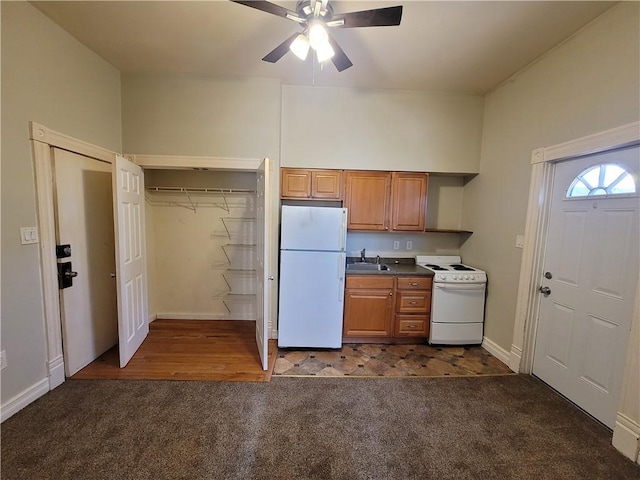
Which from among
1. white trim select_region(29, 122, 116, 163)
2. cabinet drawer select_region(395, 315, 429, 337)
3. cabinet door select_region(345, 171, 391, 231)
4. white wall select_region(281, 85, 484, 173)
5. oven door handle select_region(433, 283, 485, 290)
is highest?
white wall select_region(281, 85, 484, 173)

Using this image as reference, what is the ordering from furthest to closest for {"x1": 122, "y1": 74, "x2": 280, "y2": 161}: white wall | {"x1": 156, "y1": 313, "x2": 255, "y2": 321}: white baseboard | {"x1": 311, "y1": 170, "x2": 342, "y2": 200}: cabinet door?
1. {"x1": 156, "y1": 313, "x2": 255, "y2": 321}: white baseboard
2. {"x1": 311, "y1": 170, "x2": 342, "y2": 200}: cabinet door
3. {"x1": 122, "y1": 74, "x2": 280, "y2": 161}: white wall

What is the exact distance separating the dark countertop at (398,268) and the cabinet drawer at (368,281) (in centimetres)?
5

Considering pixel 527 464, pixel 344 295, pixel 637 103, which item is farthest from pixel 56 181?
pixel 637 103

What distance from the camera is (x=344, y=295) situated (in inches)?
115

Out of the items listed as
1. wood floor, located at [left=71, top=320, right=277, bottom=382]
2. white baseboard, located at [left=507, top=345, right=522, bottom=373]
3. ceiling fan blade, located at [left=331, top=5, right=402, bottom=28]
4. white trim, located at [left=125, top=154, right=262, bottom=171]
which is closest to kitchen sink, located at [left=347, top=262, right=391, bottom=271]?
wood floor, located at [left=71, top=320, right=277, bottom=382]

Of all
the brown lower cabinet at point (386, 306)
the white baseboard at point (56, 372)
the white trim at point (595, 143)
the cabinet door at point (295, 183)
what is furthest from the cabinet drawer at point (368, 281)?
the white baseboard at point (56, 372)

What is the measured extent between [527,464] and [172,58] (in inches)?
165

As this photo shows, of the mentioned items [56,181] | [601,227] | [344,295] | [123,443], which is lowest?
[123,443]

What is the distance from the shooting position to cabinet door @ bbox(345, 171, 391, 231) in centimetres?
311

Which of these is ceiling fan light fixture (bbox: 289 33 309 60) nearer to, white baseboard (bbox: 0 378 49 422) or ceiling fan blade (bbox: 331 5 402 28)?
ceiling fan blade (bbox: 331 5 402 28)

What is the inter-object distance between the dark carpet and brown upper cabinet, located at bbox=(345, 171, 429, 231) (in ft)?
5.66

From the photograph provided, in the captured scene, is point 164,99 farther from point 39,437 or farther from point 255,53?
point 39,437

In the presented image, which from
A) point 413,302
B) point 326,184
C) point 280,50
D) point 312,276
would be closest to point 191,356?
point 312,276

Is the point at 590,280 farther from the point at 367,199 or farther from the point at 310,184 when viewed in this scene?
the point at 310,184
